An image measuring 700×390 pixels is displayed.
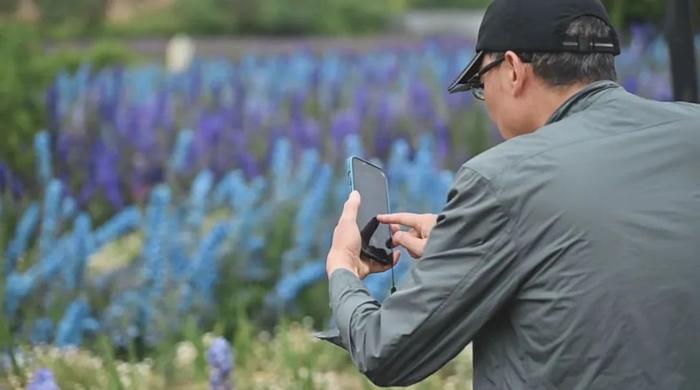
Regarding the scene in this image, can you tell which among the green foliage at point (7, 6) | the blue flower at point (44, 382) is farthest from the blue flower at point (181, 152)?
the green foliage at point (7, 6)

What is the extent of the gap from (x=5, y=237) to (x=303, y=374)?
7.23ft

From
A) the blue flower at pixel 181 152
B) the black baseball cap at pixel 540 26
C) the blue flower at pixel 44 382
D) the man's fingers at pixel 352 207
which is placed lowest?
the blue flower at pixel 44 382

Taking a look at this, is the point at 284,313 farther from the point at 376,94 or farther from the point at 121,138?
the point at 376,94

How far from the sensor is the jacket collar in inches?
75.4

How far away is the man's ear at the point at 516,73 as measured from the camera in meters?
1.91

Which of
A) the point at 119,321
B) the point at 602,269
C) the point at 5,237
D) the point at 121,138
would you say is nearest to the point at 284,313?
the point at 119,321

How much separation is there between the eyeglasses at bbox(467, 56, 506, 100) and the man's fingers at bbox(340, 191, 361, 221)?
0.27 m

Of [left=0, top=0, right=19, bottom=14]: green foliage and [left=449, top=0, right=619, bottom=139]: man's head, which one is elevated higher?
[left=0, top=0, right=19, bottom=14]: green foliage

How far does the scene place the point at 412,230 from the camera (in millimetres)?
2260

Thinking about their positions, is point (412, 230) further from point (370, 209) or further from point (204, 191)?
point (204, 191)

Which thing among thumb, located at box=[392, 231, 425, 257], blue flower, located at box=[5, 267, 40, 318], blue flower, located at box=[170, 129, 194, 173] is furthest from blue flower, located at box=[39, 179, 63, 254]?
thumb, located at box=[392, 231, 425, 257]

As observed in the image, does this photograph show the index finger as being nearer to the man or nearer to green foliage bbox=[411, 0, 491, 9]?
the man

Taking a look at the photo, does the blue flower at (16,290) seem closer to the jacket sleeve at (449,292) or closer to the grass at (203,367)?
the grass at (203,367)

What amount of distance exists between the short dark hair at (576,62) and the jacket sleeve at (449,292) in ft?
0.69
